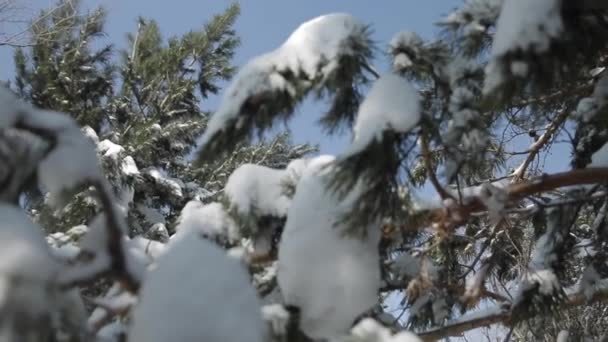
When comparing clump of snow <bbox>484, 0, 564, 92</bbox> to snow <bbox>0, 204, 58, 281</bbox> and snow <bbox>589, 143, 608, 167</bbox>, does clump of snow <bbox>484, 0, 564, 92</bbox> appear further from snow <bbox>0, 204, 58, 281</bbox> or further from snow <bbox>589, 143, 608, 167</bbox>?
snow <bbox>0, 204, 58, 281</bbox>

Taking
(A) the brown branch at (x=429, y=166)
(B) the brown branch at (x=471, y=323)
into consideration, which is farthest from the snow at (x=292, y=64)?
(B) the brown branch at (x=471, y=323)

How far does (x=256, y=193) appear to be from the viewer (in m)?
1.90

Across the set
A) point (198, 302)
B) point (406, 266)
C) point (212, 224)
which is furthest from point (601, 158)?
point (198, 302)

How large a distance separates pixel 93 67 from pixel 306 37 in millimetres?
8765

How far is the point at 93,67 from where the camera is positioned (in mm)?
9594

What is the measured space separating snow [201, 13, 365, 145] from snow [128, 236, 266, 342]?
0.76 meters

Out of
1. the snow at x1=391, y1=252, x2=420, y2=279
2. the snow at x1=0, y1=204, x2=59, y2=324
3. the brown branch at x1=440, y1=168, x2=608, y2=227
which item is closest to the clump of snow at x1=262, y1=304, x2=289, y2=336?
the snow at x1=0, y1=204, x2=59, y2=324

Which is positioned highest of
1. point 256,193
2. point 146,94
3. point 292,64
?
point 146,94

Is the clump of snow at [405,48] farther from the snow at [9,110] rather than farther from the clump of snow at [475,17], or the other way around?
the snow at [9,110]

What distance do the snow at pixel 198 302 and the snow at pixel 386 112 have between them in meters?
0.56

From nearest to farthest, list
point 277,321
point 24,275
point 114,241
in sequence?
1. point 24,275
2. point 114,241
3. point 277,321

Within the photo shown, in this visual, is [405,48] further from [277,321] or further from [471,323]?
[471,323]

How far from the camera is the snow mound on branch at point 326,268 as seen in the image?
1.33m

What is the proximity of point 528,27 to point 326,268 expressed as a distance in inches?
32.8
